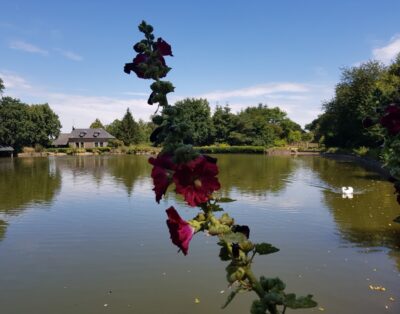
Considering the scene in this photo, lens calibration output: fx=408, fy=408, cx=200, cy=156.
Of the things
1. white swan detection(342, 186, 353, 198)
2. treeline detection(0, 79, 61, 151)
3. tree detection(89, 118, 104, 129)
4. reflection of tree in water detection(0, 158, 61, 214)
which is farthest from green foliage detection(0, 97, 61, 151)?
white swan detection(342, 186, 353, 198)

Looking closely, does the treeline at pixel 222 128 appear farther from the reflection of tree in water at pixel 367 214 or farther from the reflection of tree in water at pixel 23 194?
the reflection of tree in water at pixel 367 214

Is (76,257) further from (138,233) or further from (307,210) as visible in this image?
(307,210)

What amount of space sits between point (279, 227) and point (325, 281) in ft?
12.2

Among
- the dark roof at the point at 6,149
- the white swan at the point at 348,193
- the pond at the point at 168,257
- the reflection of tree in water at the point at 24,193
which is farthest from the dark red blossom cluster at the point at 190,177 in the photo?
the dark roof at the point at 6,149

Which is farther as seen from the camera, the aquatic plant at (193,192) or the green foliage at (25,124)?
the green foliage at (25,124)

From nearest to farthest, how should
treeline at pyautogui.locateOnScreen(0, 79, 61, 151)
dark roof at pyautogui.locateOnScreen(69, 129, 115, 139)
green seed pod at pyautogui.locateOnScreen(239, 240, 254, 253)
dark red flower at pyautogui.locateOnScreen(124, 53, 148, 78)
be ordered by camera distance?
1. green seed pod at pyautogui.locateOnScreen(239, 240, 254, 253)
2. dark red flower at pyautogui.locateOnScreen(124, 53, 148, 78)
3. treeline at pyautogui.locateOnScreen(0, 79, 61, 151)
4. dark roof at pyautogui.locateOnScreen(69, 129, 115, 139)

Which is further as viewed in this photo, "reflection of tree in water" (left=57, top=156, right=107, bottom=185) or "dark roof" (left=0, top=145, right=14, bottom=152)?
"dark roof" (left=0, top=145, right=14, bottom=152)

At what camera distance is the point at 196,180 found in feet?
3.56

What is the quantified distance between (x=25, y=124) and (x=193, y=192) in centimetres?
6455

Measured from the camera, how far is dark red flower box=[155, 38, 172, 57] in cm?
131

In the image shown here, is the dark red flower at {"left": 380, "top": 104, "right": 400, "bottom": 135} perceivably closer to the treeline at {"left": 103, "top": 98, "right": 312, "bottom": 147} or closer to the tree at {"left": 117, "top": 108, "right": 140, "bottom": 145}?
the treeline at {"left": 103, "top": 98, "right": 312, "bottom": 147}

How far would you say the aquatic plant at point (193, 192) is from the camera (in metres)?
1.09

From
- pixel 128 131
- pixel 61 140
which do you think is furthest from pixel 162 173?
pixel 61 140

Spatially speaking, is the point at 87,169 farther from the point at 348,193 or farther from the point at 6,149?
the point at 6,149
